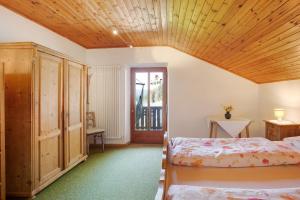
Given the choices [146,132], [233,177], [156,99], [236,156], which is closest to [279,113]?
[236,156]

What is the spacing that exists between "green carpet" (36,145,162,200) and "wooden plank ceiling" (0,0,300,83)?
7.47 ft

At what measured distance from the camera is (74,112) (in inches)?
150

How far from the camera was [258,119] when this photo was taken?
5.15 m

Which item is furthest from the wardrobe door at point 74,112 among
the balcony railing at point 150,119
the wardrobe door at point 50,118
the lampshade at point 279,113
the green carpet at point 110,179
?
the lampshade at point 279,113

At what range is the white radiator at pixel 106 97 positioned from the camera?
542 cm

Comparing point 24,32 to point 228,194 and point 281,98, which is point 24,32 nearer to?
point 228,194

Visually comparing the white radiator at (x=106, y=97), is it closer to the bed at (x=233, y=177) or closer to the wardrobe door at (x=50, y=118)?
the wardrobe door at (x=50, y=118)

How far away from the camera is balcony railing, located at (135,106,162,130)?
5.81 meters

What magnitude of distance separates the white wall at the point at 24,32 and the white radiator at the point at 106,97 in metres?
1.08

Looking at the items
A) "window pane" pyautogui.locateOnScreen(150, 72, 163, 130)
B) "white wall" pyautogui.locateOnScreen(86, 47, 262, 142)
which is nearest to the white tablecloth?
"white wall" pyautogui.locateOnScreen(86, 47, 262, 142)

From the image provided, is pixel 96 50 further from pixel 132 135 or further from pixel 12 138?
pixel 12 138

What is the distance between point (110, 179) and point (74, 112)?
4.13 feet

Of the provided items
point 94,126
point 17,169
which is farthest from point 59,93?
point 94,126

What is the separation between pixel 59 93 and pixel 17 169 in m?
1.13
